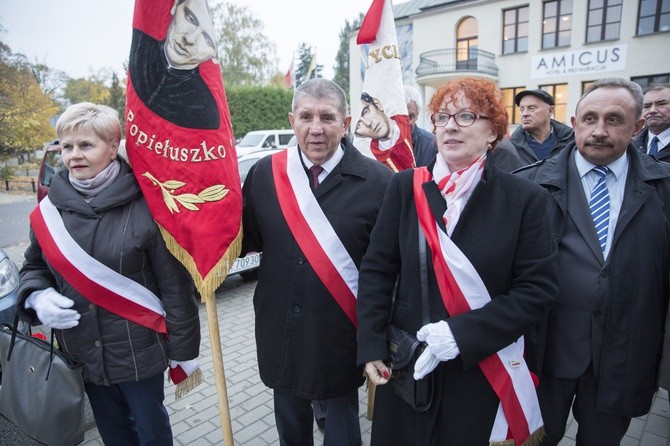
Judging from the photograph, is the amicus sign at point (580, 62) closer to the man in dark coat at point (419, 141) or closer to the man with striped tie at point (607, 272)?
the man in dark coat at point (419, 141)

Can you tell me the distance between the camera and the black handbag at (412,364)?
1.80 meters

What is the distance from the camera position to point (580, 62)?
63.1ft

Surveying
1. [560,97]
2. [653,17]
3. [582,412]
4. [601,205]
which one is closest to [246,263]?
[582,412]

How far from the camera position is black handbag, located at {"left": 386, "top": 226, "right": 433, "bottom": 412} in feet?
5.90

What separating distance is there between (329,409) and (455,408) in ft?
2.59

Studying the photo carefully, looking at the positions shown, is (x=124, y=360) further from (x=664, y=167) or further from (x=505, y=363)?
(x=664, y=167)

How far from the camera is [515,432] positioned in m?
1.86

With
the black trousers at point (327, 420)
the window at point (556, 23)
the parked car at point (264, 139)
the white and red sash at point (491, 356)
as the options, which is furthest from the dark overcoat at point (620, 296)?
the window at point (556, 23)

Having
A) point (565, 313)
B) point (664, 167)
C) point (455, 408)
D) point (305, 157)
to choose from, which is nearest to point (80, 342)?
point (305, 157)

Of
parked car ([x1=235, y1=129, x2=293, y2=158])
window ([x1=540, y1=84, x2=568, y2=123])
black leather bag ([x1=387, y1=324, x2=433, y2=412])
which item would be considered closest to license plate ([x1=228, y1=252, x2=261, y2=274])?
black leather bag ([x1=387, y1=324, x2=433, y2=412])

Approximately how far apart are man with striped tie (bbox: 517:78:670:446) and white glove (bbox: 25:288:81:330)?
2.23 meters

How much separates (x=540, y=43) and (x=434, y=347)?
22158mm

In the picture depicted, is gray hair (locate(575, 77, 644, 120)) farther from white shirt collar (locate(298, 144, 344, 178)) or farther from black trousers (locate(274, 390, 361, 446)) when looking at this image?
black trousers (locate(274, 390, 361, 446))

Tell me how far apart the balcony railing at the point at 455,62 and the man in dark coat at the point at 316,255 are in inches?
814
